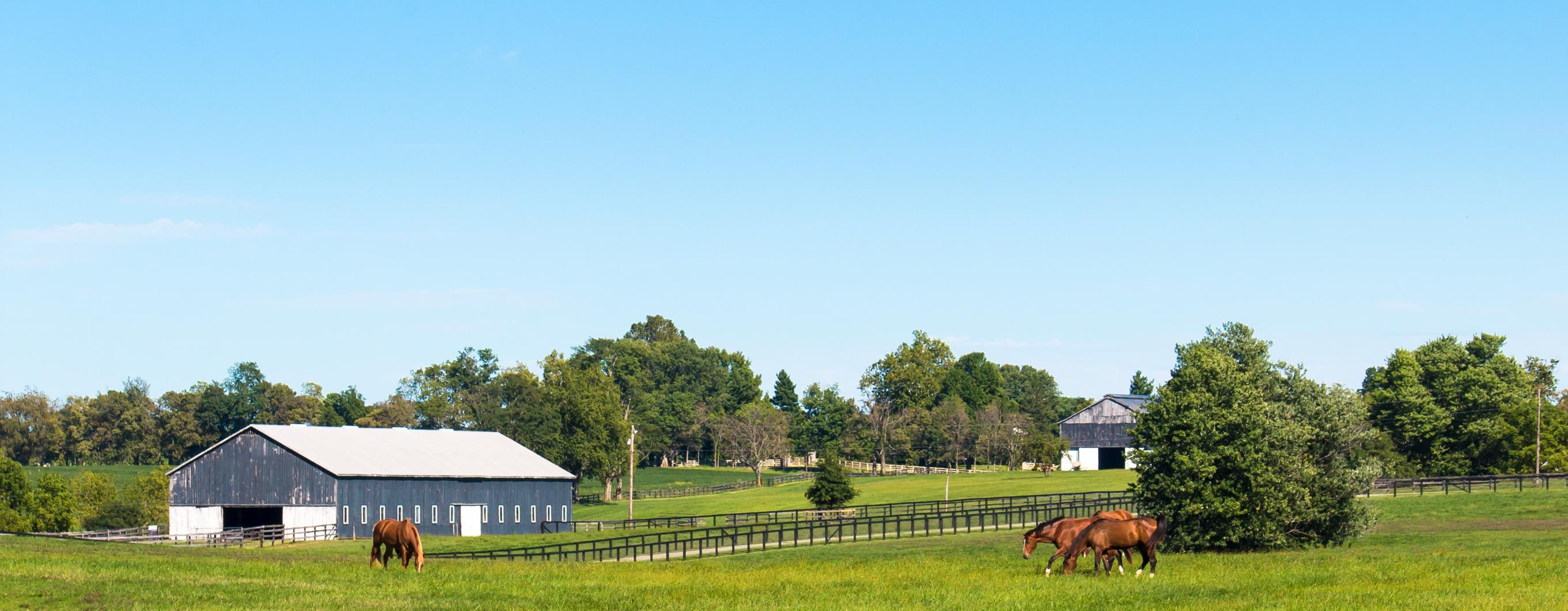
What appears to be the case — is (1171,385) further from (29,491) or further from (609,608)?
(29,491)

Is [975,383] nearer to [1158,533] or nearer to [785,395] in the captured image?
[785,395]

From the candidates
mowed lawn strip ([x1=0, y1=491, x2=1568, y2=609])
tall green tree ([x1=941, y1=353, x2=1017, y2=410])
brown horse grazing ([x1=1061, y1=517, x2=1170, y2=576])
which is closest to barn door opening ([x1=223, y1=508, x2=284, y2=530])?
mowed lawn strip ([x1=0, y1=491, x2=1568, y2=609])

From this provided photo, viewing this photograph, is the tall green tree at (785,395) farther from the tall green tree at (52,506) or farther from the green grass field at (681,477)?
the tall green tree at (52,506)

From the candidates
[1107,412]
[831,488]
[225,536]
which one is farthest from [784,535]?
[1107,412]

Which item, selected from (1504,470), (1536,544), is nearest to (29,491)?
(1536,544)

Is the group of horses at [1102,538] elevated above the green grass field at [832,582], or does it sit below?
above

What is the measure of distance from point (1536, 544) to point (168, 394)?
493 feet

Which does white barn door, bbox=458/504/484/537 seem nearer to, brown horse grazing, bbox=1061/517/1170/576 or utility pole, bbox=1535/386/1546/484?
brown horse grazing, bbox=1061/517/1170/576

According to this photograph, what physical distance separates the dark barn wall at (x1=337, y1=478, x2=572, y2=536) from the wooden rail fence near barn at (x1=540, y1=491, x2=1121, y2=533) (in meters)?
1.42

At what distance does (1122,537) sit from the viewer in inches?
1105

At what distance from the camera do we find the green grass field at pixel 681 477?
133m

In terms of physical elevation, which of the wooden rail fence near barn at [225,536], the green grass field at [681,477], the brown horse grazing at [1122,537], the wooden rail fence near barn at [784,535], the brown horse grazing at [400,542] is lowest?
the green grass field at [681,477]

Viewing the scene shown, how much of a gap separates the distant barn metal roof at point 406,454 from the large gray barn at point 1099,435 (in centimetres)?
5755

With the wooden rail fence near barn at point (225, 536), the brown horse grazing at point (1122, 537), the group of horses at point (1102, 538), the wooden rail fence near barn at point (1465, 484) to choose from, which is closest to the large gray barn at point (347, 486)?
the wooden rail fence near barn at point (225, 536)
